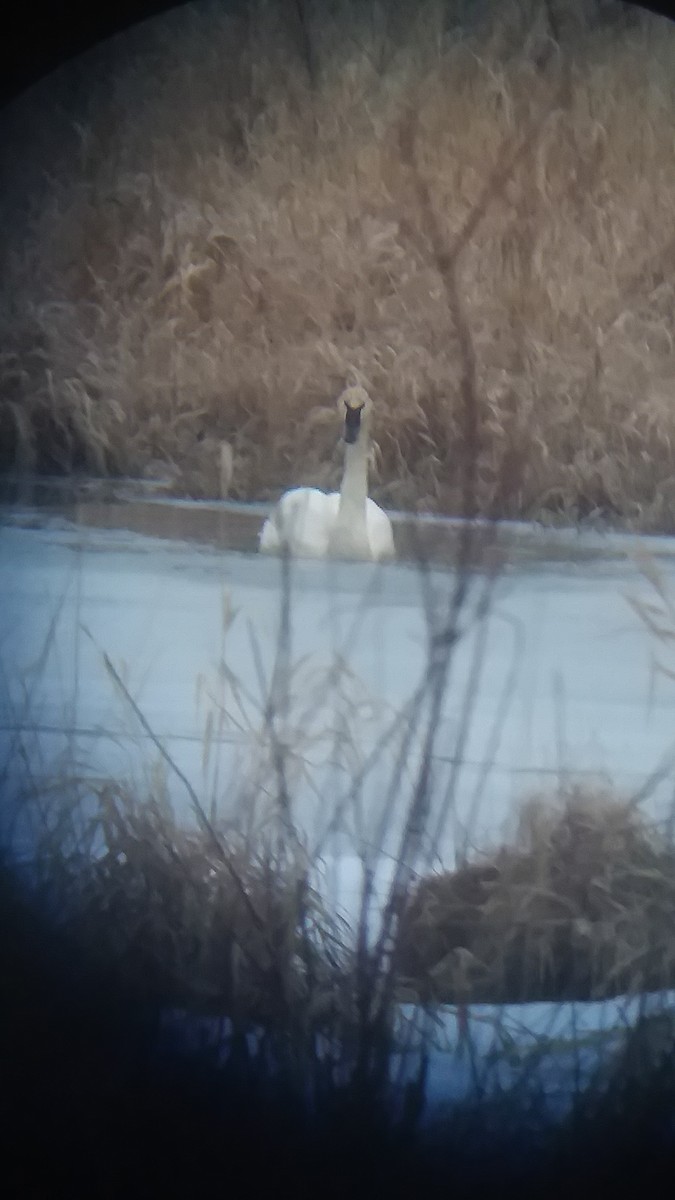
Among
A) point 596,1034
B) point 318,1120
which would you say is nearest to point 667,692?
point 596,1034

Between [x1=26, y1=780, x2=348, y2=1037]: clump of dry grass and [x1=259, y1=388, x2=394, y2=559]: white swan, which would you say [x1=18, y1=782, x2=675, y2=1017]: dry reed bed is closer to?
[x1=26, y1=780, x2=348, y2=1037]: clump of dry grass

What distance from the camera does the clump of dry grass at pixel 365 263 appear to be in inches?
67.2

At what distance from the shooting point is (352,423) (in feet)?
5.65

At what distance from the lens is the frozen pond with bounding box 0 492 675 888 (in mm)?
1712

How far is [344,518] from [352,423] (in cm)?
14

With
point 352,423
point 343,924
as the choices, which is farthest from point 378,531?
point 343,924

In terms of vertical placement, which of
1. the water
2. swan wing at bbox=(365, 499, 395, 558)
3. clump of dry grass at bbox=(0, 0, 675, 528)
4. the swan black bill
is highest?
clump of dry grass at bbox=(0, 0, 675, 528)

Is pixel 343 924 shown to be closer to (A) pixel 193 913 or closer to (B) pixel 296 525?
(A) pixel 193 913

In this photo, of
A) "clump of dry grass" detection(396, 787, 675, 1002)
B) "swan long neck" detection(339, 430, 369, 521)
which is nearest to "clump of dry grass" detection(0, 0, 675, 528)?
"swan long neck" detection(339, 430, 369, 521)

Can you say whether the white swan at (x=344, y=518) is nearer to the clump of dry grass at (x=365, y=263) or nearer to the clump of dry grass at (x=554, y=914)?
the clump of dry grass at (x=365, y=263)

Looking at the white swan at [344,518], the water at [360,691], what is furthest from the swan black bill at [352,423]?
the water at [360,691]

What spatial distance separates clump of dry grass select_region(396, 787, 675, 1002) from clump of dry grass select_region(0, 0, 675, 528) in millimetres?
449

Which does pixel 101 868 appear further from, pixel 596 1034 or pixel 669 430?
pixel 669 430

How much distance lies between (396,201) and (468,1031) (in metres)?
1.17
